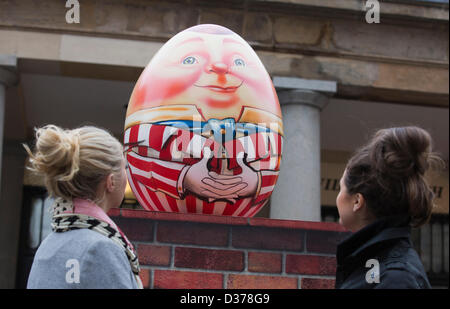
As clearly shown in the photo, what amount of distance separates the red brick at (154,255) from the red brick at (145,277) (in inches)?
1.2

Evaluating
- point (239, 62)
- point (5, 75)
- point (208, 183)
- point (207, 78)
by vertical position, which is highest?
point (5, 75)

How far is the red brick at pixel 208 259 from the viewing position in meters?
2.29

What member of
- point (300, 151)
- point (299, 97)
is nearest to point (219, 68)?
point (300, 151)

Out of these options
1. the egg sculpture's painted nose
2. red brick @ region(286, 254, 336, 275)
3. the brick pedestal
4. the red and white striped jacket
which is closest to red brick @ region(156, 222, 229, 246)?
the brick pedestal

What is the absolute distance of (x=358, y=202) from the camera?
1.67 metres

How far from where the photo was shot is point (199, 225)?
2.35 meters

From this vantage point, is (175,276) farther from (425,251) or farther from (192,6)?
(425,251)

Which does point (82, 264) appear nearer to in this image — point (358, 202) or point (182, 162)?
point (358, 202)

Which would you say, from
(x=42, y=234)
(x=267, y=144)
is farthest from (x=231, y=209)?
(x=42, y=234)

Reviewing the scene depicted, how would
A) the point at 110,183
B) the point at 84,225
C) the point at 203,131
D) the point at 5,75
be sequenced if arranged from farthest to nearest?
the point at 5,75 < the point at 203,131 < the point at 110,183 < the point at 84,225

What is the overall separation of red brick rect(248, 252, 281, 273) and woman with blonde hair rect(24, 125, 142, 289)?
73cm

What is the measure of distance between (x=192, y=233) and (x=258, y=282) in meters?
0.31

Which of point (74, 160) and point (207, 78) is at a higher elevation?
point (207, 78)
